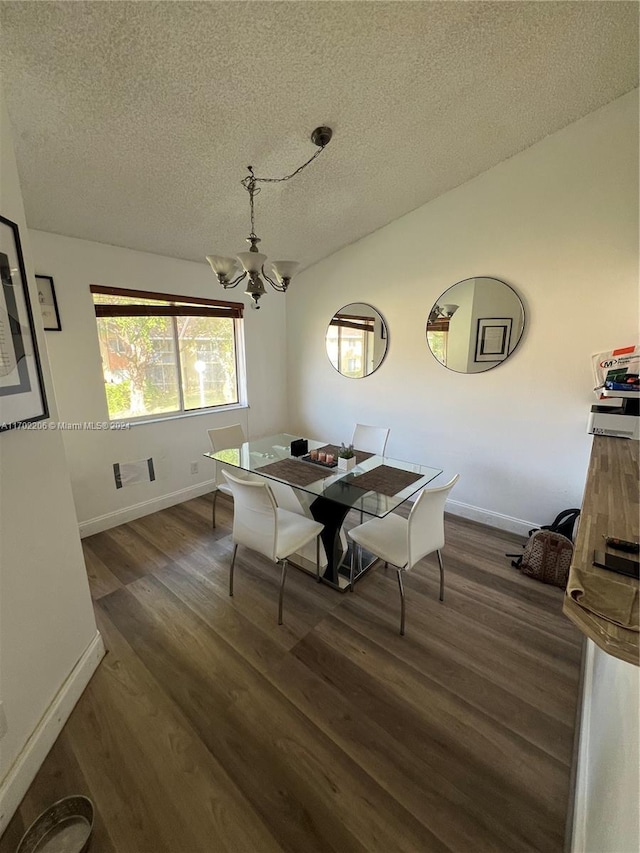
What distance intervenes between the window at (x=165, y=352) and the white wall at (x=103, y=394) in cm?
10

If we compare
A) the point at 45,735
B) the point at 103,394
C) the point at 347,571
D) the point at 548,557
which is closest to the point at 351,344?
the point at 347,571

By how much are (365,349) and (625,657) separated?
307cm

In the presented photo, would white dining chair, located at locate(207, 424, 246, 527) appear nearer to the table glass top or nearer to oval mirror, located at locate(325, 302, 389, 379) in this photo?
the table glass top

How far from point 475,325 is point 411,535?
1.88m

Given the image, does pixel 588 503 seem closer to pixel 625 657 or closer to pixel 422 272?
pixel 625 657

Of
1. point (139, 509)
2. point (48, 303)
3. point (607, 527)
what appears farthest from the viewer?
point (139, 509)

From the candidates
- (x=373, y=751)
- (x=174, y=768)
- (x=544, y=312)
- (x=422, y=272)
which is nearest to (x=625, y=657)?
(x=373, y=751)

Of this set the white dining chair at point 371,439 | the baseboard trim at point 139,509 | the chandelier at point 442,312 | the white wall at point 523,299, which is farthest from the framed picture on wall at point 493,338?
the baseboard trim at point 139,509

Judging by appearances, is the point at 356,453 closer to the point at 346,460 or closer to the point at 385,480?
the point at 346,460

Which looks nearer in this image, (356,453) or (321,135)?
(321,135)

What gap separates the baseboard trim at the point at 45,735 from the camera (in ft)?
3.46

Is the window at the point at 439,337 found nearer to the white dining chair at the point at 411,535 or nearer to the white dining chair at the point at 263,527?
the white dining chair at the point at 411,535

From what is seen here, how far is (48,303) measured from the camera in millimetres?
2293

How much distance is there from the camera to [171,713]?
136 cm
